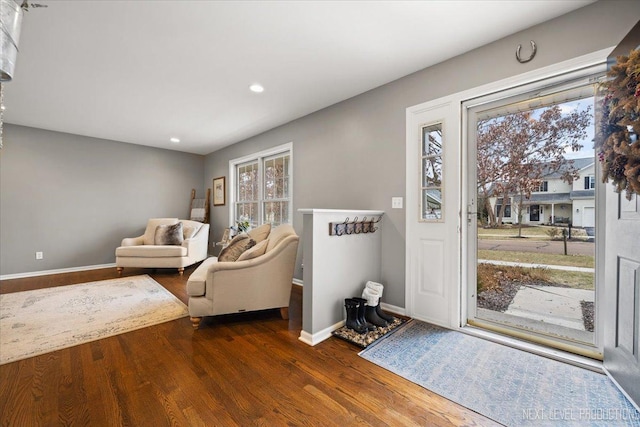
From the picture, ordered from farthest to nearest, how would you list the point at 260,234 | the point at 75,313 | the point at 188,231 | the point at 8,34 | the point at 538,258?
the point at 188,231 → the point at 260,234 → the point at 75,313 → the point at 538,258 → the point at 8,34

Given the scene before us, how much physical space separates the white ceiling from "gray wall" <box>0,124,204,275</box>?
3.22ft

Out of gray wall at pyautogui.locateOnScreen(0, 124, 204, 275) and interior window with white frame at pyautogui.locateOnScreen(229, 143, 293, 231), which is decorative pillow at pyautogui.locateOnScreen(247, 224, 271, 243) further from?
gray wall at pyautogui.locateOnScreen(0, 124, 204, 275)

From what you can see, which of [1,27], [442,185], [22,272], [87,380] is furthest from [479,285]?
[22,272]

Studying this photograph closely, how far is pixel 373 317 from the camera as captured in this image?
2.35 metres

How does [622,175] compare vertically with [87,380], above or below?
above

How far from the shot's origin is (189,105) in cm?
336

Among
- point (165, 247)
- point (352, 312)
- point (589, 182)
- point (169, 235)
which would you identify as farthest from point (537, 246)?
point (169, 235)

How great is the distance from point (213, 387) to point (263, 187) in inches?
133

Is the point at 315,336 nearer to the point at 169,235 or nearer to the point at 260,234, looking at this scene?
the point at 260,234

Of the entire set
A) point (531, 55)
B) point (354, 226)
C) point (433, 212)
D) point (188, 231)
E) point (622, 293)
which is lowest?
point (622, 293)

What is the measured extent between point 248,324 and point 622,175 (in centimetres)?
275

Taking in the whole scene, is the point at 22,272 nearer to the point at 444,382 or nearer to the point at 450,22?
the point at 444,382

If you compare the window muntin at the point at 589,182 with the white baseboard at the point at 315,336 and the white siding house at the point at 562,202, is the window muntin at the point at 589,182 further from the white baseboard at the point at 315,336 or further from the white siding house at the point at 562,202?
the white baseboard at the point at 315,336

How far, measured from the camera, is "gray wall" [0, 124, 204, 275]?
4.06 metres
